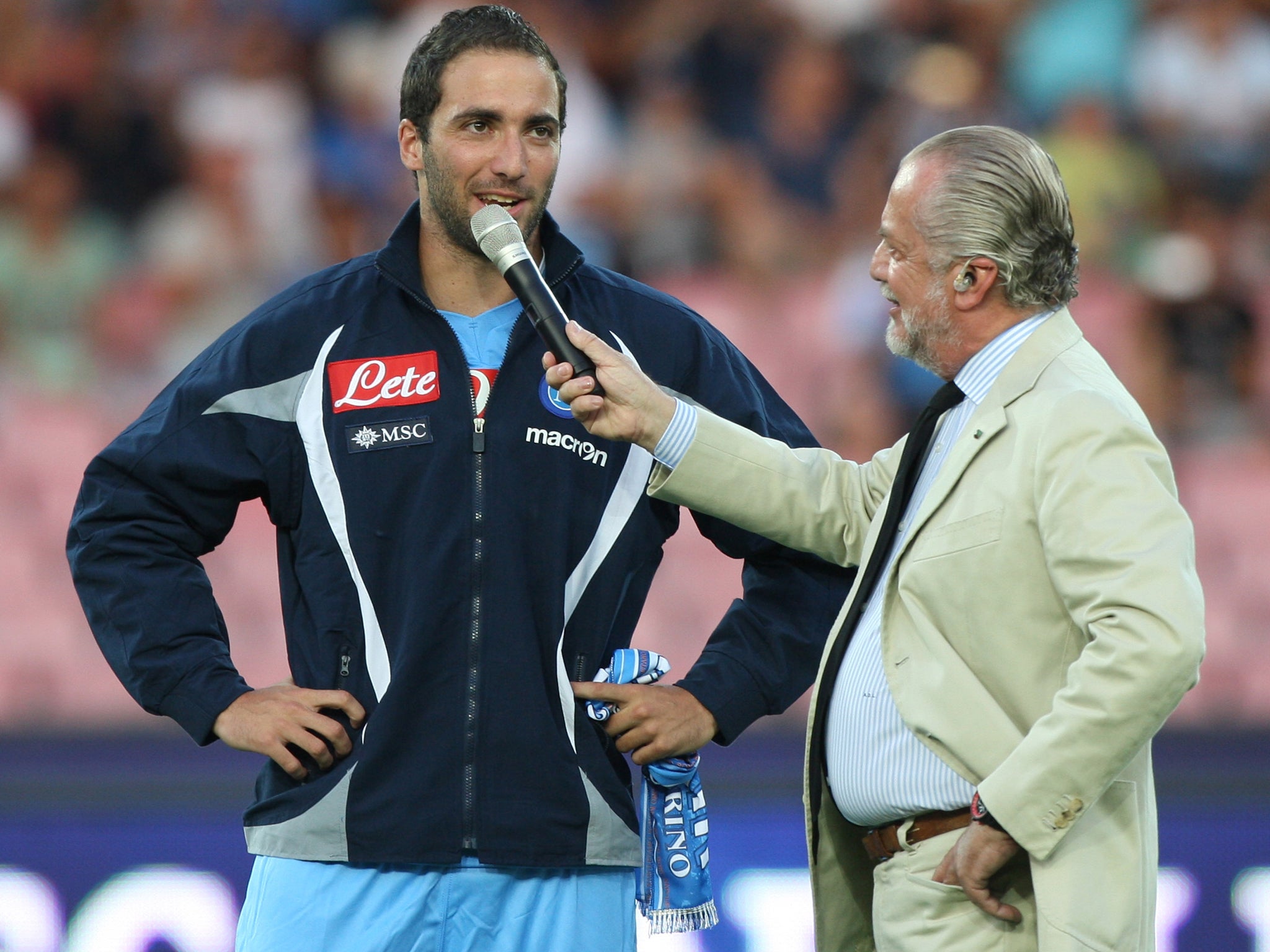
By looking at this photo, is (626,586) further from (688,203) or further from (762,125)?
(762,125)

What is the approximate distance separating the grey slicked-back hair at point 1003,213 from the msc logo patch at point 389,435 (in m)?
0.81

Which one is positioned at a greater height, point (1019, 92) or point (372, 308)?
point (1019, 92)

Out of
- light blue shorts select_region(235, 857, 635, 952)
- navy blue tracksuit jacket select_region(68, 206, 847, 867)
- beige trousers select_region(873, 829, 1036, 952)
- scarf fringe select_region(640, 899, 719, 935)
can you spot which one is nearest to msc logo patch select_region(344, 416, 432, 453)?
navy blue tracksuit jacket select_region(68, 206, 847, 867)

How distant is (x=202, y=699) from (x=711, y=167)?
4867mm

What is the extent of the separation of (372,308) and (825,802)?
107cm

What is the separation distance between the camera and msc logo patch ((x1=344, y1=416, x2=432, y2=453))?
247 centimetres

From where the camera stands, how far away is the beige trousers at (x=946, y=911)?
7.54ft

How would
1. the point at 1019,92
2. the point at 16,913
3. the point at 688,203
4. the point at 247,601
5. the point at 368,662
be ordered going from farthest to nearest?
1. the point at 1019,92
2. the point at 688,203
3. the point at 247,601
4. the point at 16,913
5. the point at 368,662

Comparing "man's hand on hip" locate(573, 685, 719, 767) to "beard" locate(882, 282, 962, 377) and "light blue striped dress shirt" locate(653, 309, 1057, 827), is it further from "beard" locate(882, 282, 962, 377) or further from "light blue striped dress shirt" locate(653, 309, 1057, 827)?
"beard" locate(882, 282, 962, 377)

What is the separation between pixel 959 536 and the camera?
230 cm

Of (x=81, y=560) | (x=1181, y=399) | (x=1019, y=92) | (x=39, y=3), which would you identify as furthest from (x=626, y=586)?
(x=39, y=3)

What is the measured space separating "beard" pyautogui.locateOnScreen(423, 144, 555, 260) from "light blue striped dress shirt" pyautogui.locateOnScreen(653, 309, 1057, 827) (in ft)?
1.27

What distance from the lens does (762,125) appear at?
716 centimetres

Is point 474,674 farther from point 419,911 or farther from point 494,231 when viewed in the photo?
point 494,231
